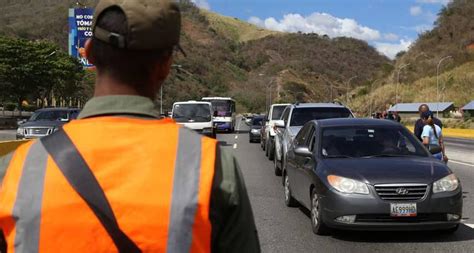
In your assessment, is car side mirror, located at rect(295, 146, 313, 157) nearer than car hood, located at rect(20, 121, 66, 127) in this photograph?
Yes

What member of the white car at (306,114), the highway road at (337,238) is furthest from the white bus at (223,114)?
the highway road at (337,238)

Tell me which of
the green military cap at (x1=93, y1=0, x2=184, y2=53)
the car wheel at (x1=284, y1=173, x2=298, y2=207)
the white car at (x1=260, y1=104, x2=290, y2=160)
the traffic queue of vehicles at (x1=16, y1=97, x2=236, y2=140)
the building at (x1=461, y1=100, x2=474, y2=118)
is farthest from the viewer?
the building at (x1=461, y1=100, x2=474, y2=118)

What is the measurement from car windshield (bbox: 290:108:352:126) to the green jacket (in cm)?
1254

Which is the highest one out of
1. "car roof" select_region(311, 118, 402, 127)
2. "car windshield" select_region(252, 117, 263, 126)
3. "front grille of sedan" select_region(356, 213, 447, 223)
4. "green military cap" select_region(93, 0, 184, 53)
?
"green military cap" select_region(93, 0, 184, 53)

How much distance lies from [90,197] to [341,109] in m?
13.2

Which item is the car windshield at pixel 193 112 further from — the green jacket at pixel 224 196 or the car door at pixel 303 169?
the green jacket at pixel 224 196

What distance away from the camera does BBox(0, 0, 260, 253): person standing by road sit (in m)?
1.58

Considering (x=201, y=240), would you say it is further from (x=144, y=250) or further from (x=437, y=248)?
(x=437, y=248)

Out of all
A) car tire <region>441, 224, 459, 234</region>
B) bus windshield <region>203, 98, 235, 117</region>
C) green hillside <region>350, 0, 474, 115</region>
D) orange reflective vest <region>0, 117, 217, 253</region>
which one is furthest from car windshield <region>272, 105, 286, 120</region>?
green hillside <region>350, 0, 474, 115</region>

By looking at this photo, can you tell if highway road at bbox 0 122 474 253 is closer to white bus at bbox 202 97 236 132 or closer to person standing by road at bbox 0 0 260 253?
person standing by road at bbox 0 0 260 253

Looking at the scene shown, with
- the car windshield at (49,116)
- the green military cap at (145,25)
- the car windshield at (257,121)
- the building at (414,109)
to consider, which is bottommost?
the building at (414,109)

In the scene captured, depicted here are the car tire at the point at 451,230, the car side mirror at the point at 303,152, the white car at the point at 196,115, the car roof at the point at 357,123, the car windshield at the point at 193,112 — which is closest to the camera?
the car tire at the point at 451,230

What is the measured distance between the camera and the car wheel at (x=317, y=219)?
7.51m

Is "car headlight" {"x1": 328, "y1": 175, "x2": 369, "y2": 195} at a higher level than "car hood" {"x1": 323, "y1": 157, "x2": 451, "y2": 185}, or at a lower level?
lower
